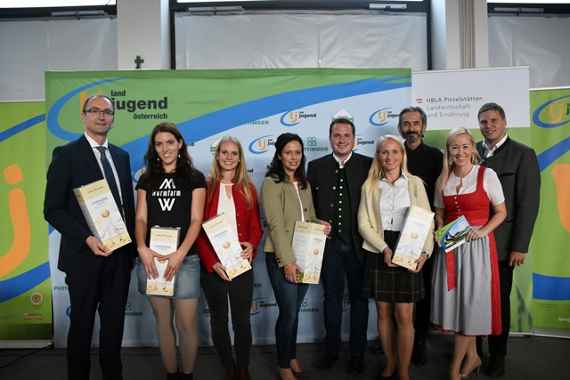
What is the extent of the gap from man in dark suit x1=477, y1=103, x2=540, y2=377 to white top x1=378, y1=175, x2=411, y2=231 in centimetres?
75

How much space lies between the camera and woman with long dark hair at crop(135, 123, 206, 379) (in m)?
2.25

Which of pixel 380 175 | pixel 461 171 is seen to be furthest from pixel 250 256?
pixel 461 171

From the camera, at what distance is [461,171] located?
7.94 ft

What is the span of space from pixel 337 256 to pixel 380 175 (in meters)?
0.59

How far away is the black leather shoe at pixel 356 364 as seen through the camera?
8.93 feet

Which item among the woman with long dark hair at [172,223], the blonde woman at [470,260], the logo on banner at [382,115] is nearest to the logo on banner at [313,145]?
the logo on banner at [382,115]

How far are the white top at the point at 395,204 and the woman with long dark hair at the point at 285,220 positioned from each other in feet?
1.17

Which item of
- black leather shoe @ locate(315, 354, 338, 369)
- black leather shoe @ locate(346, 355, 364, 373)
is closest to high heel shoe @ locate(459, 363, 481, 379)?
black leather shoe @ locate(346, 355, 364, 373)

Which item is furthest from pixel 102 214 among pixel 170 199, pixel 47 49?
pixel 47 49

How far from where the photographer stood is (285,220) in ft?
8.13

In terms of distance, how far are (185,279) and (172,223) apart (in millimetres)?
322

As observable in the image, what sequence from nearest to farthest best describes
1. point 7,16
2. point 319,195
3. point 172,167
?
point 172,167 < point 319,195 < point 7,16

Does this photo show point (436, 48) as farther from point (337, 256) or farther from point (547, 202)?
point (337, 256)

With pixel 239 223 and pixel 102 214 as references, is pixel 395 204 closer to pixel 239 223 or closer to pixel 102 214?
pixel 239 223
